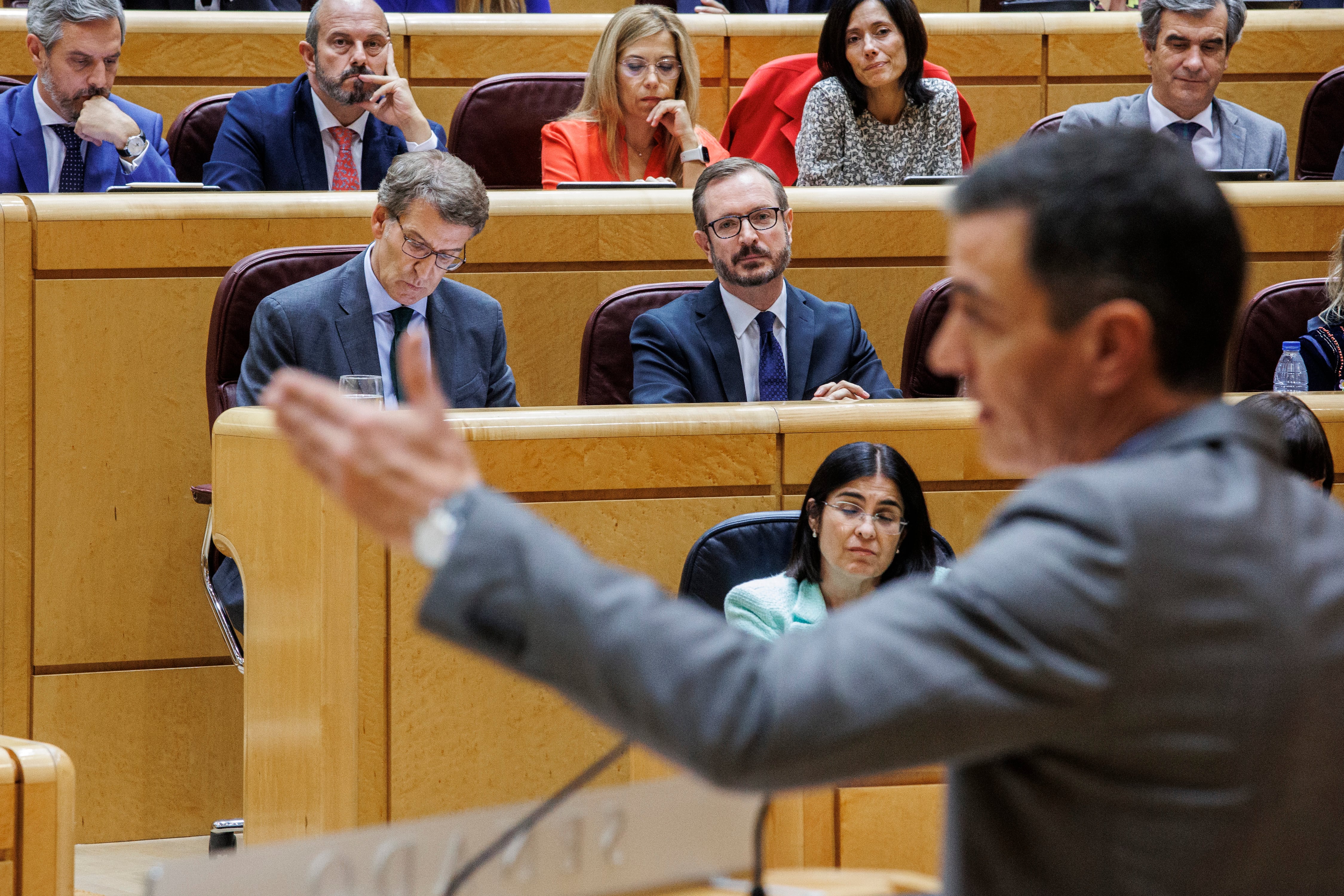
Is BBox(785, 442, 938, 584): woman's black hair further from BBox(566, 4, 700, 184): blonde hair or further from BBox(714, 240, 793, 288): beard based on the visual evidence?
BBox(566, 4, 700, 184): blonde hair

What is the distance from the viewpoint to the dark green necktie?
7.05 ft

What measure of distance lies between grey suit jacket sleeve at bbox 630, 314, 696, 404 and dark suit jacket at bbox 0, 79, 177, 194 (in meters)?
0.93

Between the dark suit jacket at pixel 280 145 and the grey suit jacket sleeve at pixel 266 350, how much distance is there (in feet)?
2.10

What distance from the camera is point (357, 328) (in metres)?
2.11

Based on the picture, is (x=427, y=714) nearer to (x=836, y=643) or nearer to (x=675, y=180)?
(x=836, y=643)

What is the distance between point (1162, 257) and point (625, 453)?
1225 mm

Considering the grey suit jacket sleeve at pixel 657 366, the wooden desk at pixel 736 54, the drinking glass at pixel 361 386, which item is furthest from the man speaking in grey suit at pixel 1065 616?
the wooden desk at pixel 736 54

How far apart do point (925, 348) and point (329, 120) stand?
1.14 m

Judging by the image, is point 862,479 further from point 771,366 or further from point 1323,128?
point 1323,128

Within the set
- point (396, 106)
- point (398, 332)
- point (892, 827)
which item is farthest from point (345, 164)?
point (892, 827)

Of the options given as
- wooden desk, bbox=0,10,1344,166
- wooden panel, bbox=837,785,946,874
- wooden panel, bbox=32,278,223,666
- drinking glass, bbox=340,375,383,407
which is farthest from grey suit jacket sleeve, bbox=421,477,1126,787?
wooden desk, bbox=0,10,1344,166

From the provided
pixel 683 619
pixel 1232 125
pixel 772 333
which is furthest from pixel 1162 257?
pixel 1232 125

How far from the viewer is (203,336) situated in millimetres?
2256

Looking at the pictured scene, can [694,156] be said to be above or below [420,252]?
above
